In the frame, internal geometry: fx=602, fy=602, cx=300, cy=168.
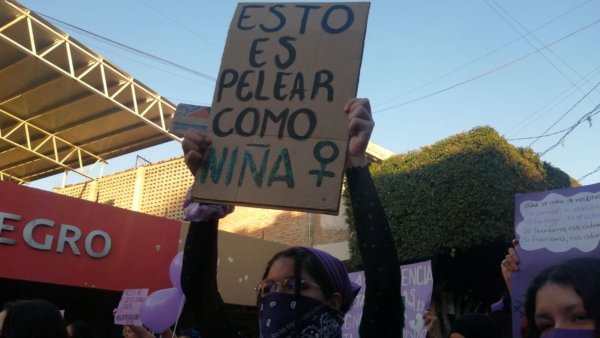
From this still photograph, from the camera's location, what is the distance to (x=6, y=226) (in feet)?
27.3

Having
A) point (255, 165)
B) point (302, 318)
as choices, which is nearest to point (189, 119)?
point (255, 165)

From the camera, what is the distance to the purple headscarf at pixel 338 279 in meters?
1.89

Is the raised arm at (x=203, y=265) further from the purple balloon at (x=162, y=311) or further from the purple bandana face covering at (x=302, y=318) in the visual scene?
the purple balloon at (x=162, y=311)

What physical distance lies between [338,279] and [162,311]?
352 centimetres

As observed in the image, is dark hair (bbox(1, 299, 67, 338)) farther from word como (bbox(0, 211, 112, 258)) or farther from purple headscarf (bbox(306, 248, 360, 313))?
word como (bbox(0, 211, 112, 258))

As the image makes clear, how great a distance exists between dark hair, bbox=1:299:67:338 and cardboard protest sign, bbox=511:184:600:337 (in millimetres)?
2328

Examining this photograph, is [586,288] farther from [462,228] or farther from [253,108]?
[462,228]

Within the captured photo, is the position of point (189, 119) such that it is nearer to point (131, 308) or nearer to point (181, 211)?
point (131, 308)

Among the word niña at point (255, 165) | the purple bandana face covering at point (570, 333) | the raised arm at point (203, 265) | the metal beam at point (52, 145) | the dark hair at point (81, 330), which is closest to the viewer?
the purple bandana face covering at point (570, 333)

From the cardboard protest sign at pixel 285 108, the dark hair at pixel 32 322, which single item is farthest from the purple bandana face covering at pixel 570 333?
the dark hair at pixel 32 322

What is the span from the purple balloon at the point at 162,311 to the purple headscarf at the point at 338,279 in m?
3.27

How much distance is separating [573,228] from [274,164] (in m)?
2.27

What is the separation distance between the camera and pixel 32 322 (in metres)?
2.47

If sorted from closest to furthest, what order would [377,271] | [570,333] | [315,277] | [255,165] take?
[570,333]
[377,271]
[315,277]
[255,165]
